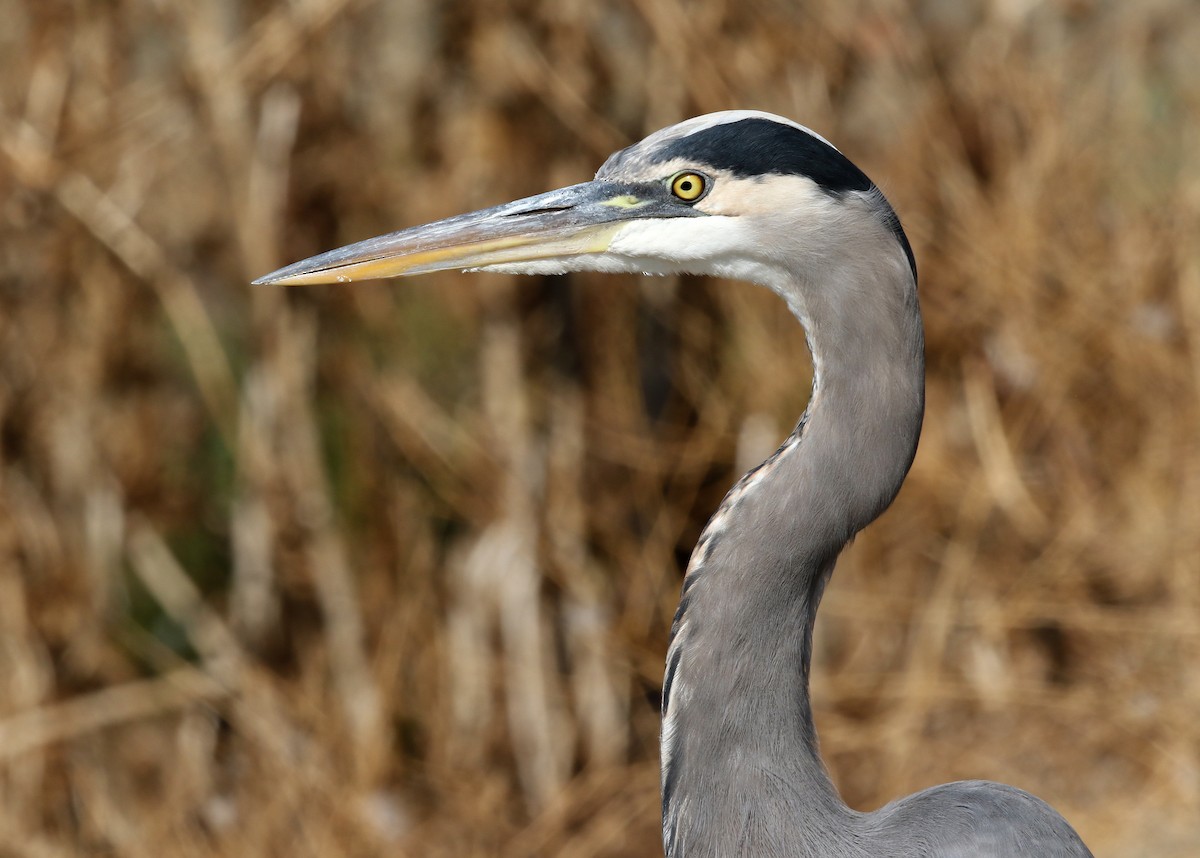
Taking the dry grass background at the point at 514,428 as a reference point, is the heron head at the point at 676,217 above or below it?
above

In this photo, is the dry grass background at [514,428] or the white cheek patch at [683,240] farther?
the dry grass background at [514,428]

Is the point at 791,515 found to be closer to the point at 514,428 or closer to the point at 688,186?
the point at 688,186

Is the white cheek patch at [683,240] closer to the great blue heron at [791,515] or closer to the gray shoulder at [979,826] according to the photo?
the great blue heron at [791,515]

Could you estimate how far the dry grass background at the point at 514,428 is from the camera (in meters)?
3.33

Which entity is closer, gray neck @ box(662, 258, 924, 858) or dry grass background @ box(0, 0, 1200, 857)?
gray neck @ box(662, 258, 924, 858)

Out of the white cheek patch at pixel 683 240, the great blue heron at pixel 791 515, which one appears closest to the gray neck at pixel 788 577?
the great blue heron at pixel 791 515

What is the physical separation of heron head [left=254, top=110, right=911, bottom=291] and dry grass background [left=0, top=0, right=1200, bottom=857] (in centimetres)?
179

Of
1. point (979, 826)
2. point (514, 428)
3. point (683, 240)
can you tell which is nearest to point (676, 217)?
point (683, 240)

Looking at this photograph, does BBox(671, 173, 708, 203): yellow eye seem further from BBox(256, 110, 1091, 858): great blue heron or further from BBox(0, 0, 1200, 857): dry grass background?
BBox(0, 0, 1200, 857): dry grass background

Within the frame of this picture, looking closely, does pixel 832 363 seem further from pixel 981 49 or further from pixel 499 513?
pixel 981 49

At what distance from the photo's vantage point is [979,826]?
1.46 meters

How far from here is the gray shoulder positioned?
4.73 feet

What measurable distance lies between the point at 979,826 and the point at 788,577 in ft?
1.14

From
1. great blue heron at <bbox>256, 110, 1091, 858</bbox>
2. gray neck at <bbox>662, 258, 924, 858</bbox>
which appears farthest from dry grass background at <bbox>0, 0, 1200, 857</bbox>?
gray neck at <bbox>662, 258, 924, 858</bbox>
